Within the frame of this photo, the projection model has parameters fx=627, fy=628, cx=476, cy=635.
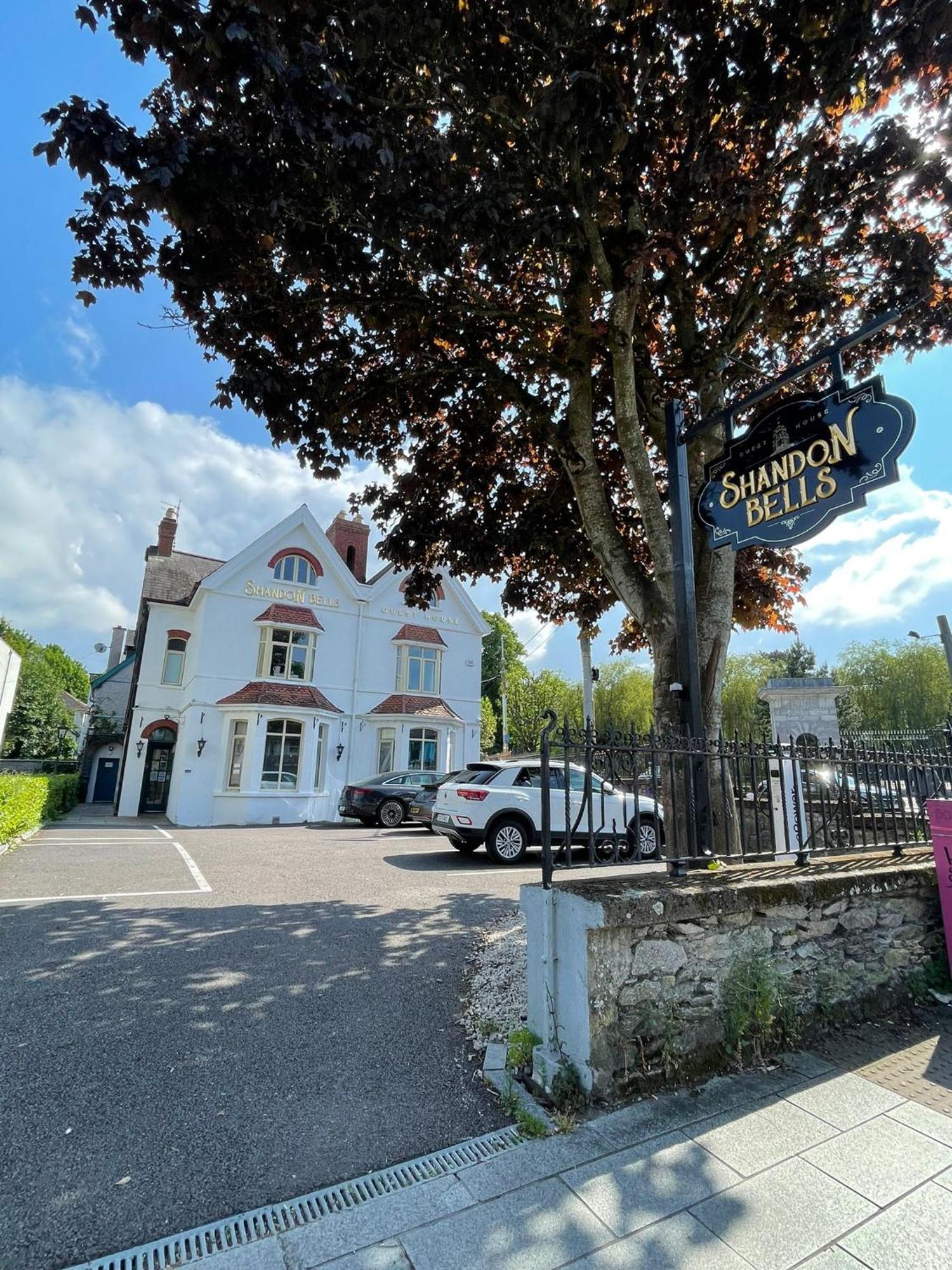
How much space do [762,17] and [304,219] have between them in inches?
153

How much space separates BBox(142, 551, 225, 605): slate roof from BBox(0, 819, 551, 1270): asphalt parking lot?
16759mm

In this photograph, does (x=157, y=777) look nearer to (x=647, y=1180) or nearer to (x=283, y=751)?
(x=283, y=751)

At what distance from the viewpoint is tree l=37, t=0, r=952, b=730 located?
14.7ft

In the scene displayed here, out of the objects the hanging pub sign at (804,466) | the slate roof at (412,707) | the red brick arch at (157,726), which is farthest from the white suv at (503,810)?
the red brick arch at (157,726)

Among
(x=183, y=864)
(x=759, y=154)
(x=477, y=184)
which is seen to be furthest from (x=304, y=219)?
(x=183, y=864)

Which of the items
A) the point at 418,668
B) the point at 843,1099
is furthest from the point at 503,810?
the point at 418,668

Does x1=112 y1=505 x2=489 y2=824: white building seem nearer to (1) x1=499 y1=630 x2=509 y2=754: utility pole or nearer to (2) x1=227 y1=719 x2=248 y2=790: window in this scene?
(2) x1=227 y1=719 x2=248 y2=790: window

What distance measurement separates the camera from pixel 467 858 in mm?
10961

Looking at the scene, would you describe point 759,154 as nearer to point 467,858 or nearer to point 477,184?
point 477,184

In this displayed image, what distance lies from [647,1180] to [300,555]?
20843 mm

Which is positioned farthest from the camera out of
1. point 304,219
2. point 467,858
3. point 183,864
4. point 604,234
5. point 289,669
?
point 289,669

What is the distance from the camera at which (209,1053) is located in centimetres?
342

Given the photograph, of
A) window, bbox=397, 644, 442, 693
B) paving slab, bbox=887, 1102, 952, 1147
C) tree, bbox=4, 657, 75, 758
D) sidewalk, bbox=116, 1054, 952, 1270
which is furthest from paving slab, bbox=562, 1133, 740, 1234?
tree, bbox=4, 657, 75, 758

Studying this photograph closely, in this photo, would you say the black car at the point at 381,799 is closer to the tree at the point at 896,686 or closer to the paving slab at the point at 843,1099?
the paving slab at the point at 843,1099
